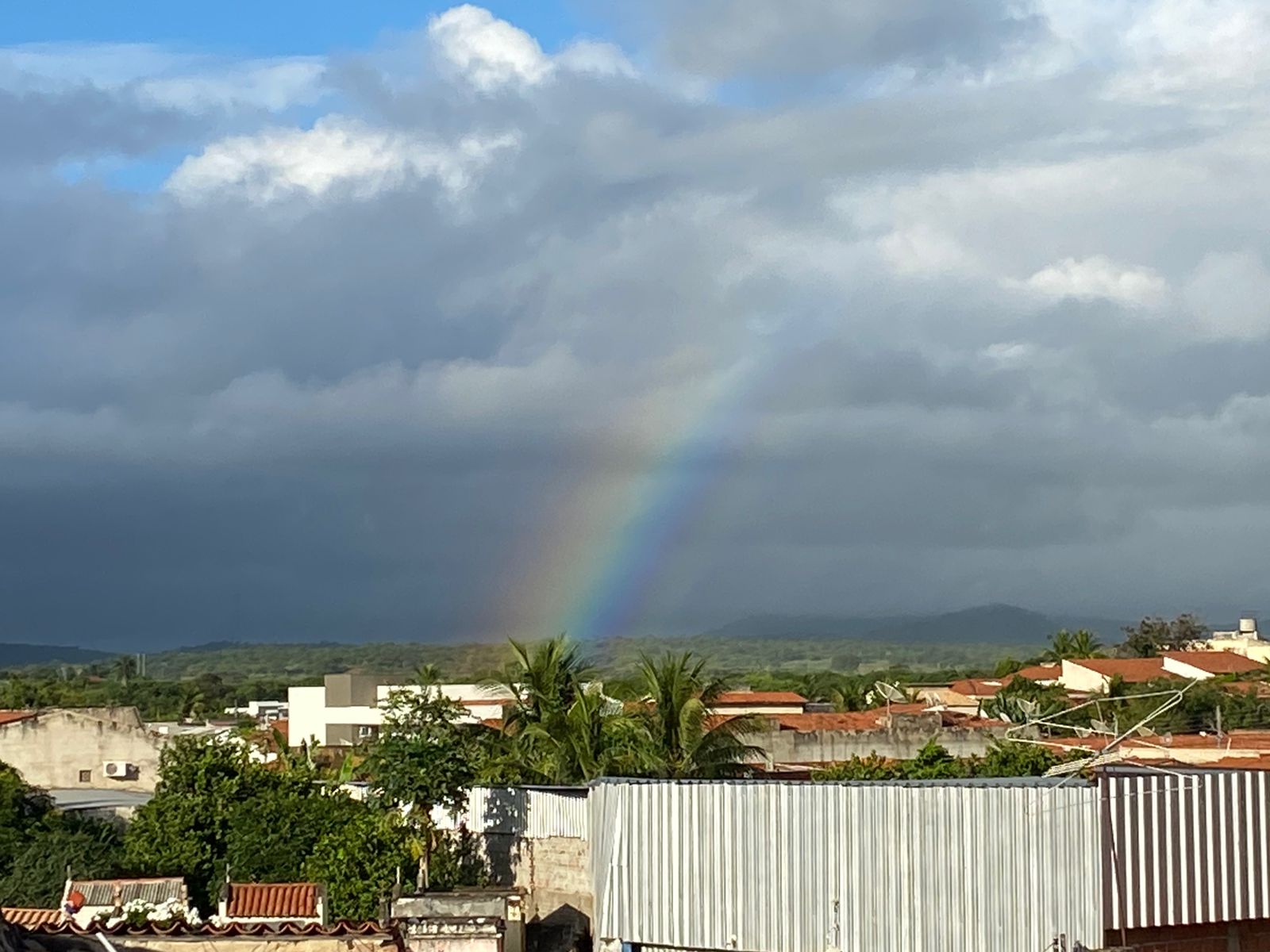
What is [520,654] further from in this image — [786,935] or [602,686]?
[786,935]

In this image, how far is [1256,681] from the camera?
94875mm

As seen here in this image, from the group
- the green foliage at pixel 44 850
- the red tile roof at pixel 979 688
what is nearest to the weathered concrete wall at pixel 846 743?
the green foliage at pixel 44 850

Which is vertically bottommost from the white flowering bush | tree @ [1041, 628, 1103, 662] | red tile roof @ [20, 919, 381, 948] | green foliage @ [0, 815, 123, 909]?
green foliage @ [0, 815, 123, 909]

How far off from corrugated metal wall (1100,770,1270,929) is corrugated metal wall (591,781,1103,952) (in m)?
0.25

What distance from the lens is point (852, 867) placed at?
17.4 metres

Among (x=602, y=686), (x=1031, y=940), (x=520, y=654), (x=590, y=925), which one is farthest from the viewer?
(x=602, y=686)

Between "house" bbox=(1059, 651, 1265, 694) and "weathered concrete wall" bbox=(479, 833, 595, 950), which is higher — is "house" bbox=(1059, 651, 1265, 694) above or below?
above

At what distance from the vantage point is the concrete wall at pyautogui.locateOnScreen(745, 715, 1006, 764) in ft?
167

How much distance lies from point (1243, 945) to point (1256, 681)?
275ft

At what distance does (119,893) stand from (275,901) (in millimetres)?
2985

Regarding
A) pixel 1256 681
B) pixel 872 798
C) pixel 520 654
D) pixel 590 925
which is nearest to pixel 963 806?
pixel 872 798

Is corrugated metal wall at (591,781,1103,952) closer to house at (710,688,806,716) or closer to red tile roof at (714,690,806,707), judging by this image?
house at (710,688,806,716)

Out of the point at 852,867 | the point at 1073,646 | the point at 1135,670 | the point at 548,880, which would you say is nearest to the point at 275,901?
the point at 548,880

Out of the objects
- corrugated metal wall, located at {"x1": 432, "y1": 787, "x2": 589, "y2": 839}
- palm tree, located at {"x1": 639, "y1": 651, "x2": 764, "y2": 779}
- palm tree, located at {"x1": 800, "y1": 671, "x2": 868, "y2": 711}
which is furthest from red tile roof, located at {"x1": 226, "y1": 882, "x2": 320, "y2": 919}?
palm tree, located at {"x1": 800, "y1": 671, "x2": 868, "y2": 711}
